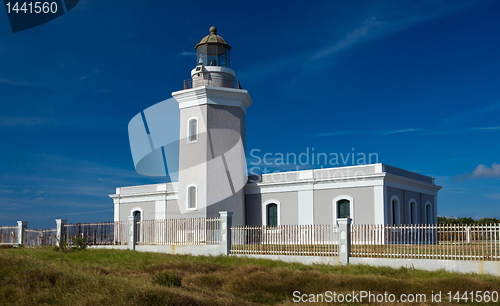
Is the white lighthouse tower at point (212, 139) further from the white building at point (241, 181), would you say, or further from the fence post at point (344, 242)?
the fence post at point (344, 242)

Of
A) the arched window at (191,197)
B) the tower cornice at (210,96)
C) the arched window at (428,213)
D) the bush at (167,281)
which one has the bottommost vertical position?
the bush at (167,281)

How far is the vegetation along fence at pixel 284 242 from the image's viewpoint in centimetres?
1488

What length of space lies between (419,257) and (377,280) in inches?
147

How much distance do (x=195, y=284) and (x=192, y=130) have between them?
13.0 m

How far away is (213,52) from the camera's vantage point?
23156 mm

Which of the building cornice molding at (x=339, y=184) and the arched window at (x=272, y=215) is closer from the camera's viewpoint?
the building cornice molding at (x=339, y=184)

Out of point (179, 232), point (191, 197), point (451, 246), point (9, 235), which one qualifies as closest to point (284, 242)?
point (179, 232)

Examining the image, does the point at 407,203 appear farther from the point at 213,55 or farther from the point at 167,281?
the point at 167,281

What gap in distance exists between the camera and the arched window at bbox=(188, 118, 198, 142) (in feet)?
72.2

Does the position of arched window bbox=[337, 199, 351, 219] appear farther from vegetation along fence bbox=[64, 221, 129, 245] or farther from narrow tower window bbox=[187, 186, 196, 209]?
vegetation along fence bbox=[64, 221, 129, 245]

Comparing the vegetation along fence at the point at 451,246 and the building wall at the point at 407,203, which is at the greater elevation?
the building wall at the point at 407,203

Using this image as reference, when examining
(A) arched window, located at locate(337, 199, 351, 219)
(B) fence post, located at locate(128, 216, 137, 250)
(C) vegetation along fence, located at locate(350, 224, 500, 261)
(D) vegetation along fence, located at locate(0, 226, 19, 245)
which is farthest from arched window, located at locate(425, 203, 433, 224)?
(D) vegetation along fence, located at locate(0, 226, 19, 245)

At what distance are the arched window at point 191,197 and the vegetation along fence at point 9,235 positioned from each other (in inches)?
379

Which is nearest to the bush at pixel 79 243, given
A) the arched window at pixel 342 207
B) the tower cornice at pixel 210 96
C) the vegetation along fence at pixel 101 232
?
the vegetation along fence at pixel 101 232
